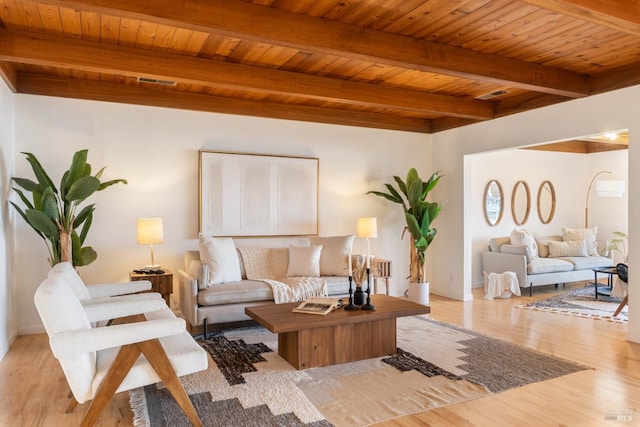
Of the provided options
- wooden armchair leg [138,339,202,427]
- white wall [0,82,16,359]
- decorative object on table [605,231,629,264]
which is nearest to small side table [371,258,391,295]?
wooden armchair leg [138,339,202,427]

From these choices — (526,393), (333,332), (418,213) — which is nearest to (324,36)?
(333,332)

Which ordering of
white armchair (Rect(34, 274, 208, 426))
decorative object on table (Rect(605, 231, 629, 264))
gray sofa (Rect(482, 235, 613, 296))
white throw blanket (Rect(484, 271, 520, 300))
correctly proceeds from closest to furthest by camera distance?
white armchair (Rect(34, 274, 208, 426))
white throw blanket (Rect(484, 271, 520, 300))
gray sofa (Rect(482, 235, 613, 296))
decorative object on table (Rect(605, 231, 629, 264))

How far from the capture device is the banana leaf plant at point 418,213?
5.81 meters

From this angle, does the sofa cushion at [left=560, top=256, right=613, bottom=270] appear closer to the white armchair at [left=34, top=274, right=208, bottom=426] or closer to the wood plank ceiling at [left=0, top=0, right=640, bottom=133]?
the wood plank ceiling at [left=0, top=0, right=640, bottom=133]

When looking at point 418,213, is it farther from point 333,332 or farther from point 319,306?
point 333,332

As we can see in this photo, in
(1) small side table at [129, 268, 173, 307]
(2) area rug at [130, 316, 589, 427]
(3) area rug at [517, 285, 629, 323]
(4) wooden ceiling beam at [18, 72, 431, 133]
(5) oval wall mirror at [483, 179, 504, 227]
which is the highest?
(4) wooden ceiling beam at [18, 72, 431, 133]

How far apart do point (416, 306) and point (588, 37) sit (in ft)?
8.39

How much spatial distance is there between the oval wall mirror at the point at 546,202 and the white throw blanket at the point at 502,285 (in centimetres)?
232

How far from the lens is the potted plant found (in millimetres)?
5812

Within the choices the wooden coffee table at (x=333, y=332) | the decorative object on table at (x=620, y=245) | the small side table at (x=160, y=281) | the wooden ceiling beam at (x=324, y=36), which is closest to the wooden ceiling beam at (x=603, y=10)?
the wooden ceiling beam at (x=324, y=36)

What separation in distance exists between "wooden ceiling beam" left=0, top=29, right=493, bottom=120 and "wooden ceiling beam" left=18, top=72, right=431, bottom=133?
3.54ft

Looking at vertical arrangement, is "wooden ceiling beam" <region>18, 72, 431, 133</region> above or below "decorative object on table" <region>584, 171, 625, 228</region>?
above

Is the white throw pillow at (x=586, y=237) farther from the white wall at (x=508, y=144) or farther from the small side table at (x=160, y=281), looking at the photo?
the small side table at (x=160, y=281)

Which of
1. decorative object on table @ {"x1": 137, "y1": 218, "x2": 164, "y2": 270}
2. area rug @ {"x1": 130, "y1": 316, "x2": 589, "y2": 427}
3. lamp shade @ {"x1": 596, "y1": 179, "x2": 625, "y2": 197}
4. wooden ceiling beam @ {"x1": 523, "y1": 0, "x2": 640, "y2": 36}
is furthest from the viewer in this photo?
lamp shade @ {"x1": 596, "y1": 179, "x2": 625, "y2": 197}
